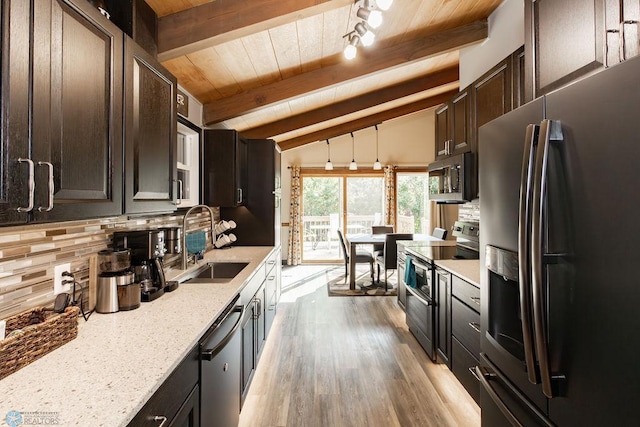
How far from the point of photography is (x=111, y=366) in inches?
38.0

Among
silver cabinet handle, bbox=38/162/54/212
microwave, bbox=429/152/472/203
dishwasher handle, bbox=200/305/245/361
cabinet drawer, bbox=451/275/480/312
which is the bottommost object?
dishwasher handle, bbox=200/305/245/361

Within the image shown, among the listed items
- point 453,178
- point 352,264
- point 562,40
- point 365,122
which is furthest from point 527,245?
point 365,122

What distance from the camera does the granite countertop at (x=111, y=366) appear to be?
0.77 metres

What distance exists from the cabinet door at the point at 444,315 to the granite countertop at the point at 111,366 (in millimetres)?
1603

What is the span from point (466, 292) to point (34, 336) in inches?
81.7

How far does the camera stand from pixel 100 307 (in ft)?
4.68

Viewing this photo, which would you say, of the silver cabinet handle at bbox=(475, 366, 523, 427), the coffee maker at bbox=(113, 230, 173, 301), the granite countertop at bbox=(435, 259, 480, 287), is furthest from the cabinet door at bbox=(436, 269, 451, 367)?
the coffee maker at bbox=(113, 230, 173, 301)

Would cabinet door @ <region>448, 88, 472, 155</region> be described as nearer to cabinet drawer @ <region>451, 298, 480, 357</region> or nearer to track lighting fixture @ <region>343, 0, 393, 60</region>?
track lighting fixture @ <region>343, 0, 393, 60</region>

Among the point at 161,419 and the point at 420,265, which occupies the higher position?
the point at 420,265

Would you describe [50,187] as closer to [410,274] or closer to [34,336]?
[34,336]

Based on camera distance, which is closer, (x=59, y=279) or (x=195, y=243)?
(x=59, y=279)

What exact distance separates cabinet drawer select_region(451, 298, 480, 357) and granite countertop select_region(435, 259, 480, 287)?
0.67 feet

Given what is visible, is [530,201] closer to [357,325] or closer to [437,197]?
[437,197]

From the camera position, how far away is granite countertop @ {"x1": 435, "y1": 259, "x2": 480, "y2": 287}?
1989 millimetres
